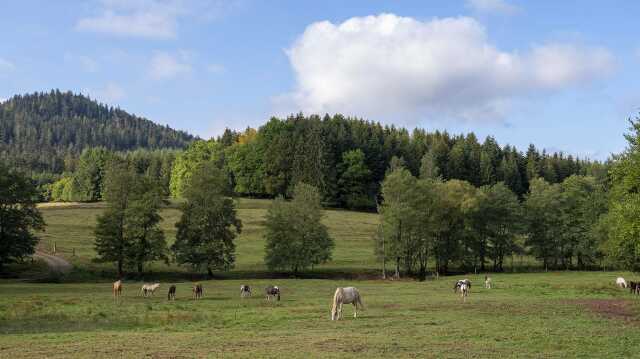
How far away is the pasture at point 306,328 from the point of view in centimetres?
2195

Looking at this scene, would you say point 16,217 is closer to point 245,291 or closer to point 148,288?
point 148,288

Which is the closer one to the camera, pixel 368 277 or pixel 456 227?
pixel 368 277

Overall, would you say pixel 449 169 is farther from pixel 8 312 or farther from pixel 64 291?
pixel 8 312

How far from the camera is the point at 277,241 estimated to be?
8150 centimetres

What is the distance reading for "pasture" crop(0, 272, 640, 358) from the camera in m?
22.0

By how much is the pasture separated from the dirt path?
22836mm

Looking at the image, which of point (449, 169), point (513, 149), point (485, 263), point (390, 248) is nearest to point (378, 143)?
point (449, 169)

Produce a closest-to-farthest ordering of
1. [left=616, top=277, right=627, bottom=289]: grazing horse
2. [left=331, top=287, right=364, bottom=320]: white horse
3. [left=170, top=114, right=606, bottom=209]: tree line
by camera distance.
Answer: [left=331, top=287, right=364, bottom=320]: white horse → [left=616, top=277, right=627, bottom=289]: grazing horse → [left=170, top=114, right=606, bottom=209]: tree line

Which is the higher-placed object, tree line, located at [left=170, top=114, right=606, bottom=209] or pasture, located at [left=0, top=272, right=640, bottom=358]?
A: tree line, located at [left=170, top=114, right=606, bottom=209]

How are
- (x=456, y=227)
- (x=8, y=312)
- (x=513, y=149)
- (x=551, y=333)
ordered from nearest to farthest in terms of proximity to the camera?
1. (x=551, y=333)
2. (x=8, y=312)
3. (x=456, y=227)
4. (x=513, y=149)

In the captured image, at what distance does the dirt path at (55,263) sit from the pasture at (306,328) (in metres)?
22.8

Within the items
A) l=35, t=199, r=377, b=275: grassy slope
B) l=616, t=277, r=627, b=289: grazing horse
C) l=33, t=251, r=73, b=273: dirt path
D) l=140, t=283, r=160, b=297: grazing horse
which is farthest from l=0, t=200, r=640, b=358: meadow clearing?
l=35, t=199, r=377, b=275: grassy slope

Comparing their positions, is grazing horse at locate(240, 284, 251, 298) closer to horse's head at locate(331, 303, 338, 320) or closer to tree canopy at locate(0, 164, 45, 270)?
horse's head at locate(331, 303, 338, 320)

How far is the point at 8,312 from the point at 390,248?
185 ft
